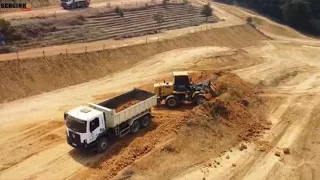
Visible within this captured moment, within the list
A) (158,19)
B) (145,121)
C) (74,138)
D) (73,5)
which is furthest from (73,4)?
(74,138)

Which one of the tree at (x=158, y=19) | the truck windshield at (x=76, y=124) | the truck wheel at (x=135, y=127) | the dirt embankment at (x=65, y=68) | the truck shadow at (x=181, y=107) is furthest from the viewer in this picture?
the tree at (x=158, y=19)

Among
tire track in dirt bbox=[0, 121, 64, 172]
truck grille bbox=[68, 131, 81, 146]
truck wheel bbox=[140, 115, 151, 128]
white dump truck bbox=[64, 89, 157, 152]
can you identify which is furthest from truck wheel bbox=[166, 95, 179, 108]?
truck grille bbox=[68, 131, 81, 146]

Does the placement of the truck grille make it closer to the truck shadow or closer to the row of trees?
the truck shadow

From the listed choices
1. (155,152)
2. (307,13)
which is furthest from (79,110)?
(307,13)

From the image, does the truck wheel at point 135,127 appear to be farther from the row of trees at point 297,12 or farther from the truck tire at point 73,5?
the row of trees at point 297,12

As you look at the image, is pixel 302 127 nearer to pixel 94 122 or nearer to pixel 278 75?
pixel 278 75

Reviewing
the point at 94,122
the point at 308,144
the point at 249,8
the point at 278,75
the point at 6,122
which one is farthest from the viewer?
the point at 249,8

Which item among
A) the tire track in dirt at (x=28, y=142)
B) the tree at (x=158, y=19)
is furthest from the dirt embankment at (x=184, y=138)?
the tree at (x=158, y=19)

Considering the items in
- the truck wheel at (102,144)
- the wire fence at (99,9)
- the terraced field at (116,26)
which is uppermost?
the wire fence at (99,9)
